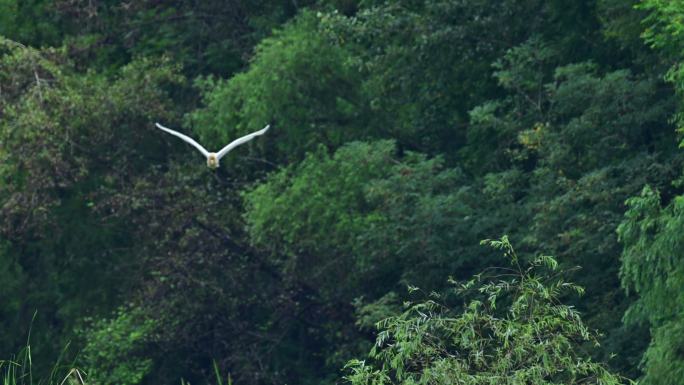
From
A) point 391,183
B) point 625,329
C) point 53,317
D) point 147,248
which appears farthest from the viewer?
point 53,317

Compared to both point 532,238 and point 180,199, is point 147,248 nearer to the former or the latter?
point 180,199

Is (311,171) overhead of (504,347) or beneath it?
beneath

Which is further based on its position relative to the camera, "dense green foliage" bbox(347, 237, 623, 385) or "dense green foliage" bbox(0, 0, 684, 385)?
"dense green foliage" bbox(0, 0, 684, 385)

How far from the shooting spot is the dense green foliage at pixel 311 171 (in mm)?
18672

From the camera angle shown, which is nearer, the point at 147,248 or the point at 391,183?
the point at 391,183

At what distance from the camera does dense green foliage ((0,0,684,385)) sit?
1867 cm

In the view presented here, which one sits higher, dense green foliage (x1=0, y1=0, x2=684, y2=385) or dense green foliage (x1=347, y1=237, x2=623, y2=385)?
dense green foliage (x1=347, y1=237, x2=623, y2=385)

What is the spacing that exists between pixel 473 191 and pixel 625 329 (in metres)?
3.51

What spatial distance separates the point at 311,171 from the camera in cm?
2169

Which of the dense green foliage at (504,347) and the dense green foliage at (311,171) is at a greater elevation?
the dense green foliage at (504,347)

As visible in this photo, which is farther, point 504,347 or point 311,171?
point 311,171

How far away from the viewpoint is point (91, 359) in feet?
75.2

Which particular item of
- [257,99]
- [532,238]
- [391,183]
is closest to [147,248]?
[257,99]

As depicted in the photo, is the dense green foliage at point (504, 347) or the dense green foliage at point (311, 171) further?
the dense green foliage at point (311, 171)
